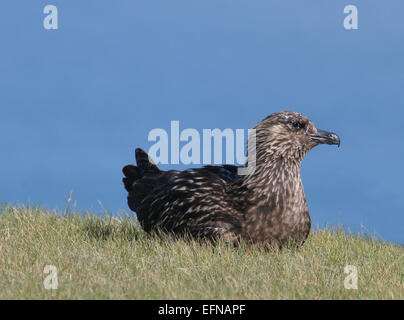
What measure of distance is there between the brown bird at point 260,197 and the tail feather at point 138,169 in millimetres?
850

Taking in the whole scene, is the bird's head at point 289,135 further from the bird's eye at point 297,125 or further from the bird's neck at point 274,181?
the bird's neck at point 274,181

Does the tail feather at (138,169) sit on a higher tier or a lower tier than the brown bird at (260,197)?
higher

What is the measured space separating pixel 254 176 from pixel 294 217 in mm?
599

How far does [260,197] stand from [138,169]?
77.4 inches

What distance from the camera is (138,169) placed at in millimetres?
8375

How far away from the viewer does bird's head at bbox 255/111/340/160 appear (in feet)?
23.4

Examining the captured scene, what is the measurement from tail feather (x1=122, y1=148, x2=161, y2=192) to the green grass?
60 cm

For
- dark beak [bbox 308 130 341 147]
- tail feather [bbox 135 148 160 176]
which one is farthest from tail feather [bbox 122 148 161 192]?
dark beak [bbox 308 130 341 147]

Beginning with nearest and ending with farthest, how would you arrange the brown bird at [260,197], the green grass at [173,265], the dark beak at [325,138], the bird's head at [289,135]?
the green grass at [173,265] < the brown bird at [260,197] < the bird's head at [289,135] < the dark beak at [325,138]

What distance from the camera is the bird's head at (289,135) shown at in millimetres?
7121

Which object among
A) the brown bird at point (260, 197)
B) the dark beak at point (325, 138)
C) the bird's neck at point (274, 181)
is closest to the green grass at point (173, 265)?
the brown bird at point (260, 197)

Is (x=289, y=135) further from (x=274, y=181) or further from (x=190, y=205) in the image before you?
(x=190, y=205)

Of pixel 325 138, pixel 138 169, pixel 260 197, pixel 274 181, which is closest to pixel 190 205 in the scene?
pixel 260 197
